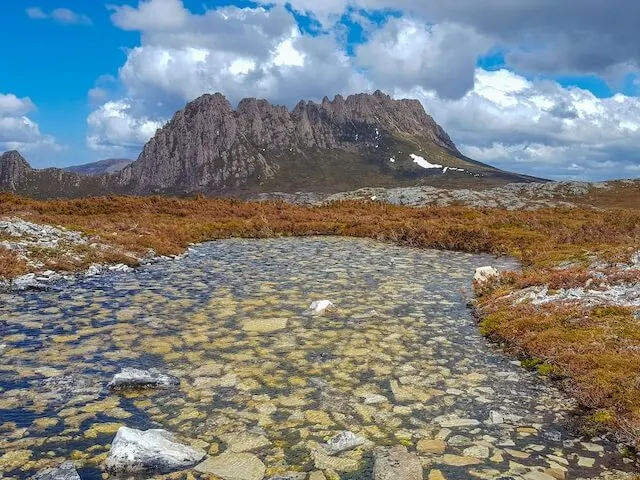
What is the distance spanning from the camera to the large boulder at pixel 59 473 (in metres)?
5.93

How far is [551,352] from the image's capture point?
1071 centimetres

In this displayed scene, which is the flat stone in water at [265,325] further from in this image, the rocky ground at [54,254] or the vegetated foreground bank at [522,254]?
the rocky ground at [54,254]

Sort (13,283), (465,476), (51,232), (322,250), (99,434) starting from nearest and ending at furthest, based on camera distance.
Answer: (465,476) < (99,434) < (13,283) < (51,232) < (322,250)

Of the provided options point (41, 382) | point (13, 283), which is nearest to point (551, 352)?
point (41, 382)

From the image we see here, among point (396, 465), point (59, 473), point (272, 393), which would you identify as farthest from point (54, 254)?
point (396, 465)

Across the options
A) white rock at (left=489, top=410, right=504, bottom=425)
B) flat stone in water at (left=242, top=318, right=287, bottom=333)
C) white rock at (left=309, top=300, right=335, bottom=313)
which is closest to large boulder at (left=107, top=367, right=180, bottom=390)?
flat stone in water at (left=242, top=318, right=287, bottom=333)

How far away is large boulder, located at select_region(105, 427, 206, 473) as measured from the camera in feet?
20.7

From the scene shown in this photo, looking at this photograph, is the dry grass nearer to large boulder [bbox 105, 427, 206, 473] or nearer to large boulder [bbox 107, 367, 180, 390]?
large boulder [bbox 107, 367, 180, 390]

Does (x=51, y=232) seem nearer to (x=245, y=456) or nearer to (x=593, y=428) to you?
(x=245, y=456)

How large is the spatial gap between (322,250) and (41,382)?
2128 cm

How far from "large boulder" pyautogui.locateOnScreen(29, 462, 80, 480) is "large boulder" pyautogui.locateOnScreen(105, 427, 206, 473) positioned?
1.38ft

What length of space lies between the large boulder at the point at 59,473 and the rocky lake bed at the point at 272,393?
47mm

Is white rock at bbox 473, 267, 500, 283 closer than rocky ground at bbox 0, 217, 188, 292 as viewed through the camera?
No

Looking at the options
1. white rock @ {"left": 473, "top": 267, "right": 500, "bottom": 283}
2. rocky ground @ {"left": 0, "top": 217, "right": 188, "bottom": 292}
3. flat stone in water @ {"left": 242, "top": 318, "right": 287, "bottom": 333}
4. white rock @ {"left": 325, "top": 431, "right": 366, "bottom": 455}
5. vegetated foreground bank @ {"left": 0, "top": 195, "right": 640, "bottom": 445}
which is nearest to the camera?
white rock @ {"left": 325, "top": 431, "right": 366, "bottom": 455}
